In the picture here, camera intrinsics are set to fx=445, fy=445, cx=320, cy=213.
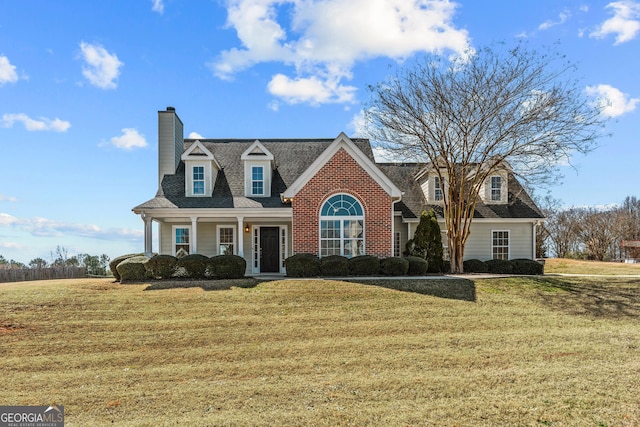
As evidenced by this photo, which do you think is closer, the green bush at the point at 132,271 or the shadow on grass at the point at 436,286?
the shadow on grass at the point at 436,286

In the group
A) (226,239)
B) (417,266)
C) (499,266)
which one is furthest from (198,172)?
(499,266)

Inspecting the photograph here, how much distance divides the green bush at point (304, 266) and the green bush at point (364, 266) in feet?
4.80

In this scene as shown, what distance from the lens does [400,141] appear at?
20.8m

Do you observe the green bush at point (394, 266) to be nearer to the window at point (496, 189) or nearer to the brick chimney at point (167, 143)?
the window at point (496, 189)

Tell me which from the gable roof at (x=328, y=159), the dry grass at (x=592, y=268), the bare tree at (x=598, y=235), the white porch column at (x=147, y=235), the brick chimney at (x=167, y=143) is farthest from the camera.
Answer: the bare tree at (x=598, y=235)

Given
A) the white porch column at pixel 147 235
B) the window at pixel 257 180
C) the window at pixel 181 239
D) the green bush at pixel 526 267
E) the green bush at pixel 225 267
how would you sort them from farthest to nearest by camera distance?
1. the green bush at pixel 526 267
2. the window at pixel 257 180
3. the window at pixel 181 239
4. the white porch column at pixel 147 235
5. the green bush at pixel 225 267

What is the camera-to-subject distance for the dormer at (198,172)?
2166 centimetres

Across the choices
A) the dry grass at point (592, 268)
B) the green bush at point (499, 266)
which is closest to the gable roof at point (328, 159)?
the green bush at point (499, 266)

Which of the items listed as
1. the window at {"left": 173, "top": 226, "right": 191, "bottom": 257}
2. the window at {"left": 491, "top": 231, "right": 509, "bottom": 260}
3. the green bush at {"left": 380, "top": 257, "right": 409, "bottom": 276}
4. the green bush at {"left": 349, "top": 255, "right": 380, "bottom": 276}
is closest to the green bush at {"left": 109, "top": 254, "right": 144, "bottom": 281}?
the window at {"left": 173, "top": 226, "right": 191, "bottom": 257}

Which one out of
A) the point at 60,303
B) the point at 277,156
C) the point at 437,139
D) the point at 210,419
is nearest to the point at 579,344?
the point at 210,419

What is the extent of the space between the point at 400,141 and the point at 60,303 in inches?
592

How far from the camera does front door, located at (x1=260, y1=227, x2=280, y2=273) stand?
71.4 ft

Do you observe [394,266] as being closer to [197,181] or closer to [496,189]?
[496,189]

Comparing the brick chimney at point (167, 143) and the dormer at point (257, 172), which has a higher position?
the brick chimney at point (167, 143)
